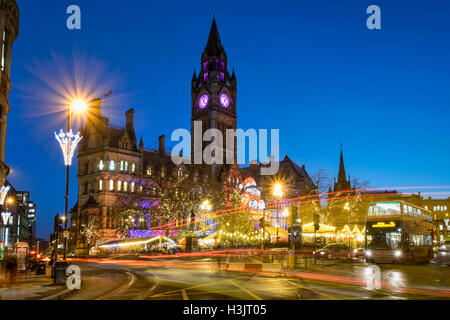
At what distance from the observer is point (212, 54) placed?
112m

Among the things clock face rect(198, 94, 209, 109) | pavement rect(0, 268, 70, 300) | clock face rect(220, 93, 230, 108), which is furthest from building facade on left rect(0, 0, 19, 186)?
clock face rect(220, 93, 230, 108)

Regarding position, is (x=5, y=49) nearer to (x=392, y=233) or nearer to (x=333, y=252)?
(x=392, y=233)

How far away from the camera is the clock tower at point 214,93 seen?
106m

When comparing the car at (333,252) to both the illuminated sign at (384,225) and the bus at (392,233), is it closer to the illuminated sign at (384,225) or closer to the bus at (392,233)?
the bus at (392,233)

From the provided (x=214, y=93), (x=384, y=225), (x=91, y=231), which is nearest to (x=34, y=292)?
(x=384, y=225)

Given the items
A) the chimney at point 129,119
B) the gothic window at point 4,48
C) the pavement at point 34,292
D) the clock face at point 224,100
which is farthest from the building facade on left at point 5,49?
the clock face at point 224,100

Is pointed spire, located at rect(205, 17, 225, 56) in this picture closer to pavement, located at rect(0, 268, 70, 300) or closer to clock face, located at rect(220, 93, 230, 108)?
clock face, located at rect(220, 93, 230, 108)

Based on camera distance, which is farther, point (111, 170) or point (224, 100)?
point (224, 100)

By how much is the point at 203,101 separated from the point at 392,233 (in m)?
79.5

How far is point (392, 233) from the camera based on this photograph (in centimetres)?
3506

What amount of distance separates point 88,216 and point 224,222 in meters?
24.0

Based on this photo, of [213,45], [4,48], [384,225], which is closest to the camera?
[4,48]
